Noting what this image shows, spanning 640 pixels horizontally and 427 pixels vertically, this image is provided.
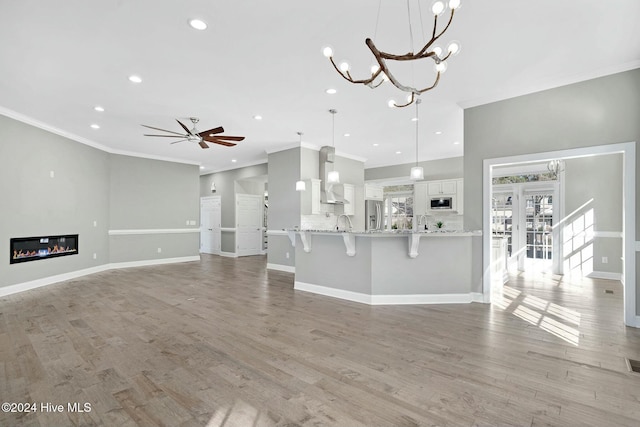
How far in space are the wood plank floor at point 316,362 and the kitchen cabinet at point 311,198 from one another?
290 cm

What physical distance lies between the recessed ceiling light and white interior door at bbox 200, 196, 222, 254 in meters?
8.15

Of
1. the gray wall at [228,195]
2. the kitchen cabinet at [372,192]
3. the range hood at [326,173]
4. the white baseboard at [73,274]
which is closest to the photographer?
the white baseboard at [73,274]

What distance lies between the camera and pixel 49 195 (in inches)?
230

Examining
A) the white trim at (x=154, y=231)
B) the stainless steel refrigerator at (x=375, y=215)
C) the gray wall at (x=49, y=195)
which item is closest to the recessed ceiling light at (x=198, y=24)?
the gray wall at (x=49, y=195)

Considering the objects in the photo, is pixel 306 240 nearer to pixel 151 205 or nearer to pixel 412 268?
pixel 412 268

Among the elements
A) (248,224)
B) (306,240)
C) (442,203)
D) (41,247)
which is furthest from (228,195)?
(442,203)

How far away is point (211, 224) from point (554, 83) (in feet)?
32.9

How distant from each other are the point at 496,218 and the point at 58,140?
33.0 ft

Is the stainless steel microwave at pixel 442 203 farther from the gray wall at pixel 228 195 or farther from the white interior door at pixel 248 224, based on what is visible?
the white interior door at pixel 248 224

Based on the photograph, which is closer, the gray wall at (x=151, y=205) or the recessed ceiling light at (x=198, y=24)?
the recessed ceiling light at (x=198, y=24)

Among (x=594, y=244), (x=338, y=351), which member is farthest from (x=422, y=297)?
(x=594, y=244)

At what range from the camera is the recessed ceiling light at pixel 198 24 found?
2.80m

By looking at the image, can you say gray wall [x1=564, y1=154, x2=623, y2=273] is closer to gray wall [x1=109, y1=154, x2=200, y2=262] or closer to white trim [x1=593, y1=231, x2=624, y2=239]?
white trim [x1=593, y1=231, x2=624, y2=239]

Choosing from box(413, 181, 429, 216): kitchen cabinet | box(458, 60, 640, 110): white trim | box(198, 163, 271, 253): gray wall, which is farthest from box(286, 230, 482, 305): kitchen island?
box(198, 163, 271, 253): gray wall
